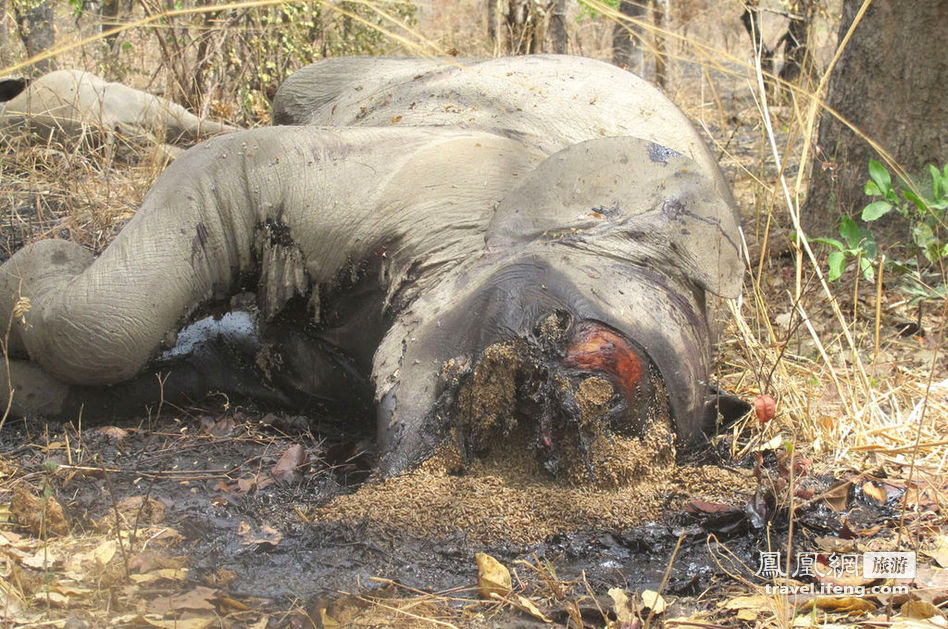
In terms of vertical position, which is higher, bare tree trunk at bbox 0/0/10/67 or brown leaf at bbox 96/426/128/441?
bare tree trunk at bbox 0/0/10/67

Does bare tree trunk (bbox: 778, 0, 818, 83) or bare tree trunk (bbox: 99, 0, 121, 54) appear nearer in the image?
bare tree trunk (bbox: 778, 0, 818, 83)

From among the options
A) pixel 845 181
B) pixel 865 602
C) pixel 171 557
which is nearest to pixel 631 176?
pixel 865 602

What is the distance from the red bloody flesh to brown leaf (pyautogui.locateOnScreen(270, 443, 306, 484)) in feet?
3.05

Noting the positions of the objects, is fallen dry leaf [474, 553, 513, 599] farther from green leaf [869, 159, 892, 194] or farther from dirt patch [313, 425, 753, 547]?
green leaf [869, 159, 892, 194]

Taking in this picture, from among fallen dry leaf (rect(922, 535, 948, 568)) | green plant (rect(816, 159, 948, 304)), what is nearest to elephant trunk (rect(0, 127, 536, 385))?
green plant (rect(816, 159, 948, 304))

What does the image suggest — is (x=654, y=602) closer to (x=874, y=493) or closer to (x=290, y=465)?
(x=874, y=493)

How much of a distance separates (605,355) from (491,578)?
0.57m

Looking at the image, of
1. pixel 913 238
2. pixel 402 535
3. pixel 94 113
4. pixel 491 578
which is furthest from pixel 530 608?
pixel 94 113

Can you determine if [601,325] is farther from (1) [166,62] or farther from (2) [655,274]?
(1) [166,62]

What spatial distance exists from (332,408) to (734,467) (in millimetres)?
1305

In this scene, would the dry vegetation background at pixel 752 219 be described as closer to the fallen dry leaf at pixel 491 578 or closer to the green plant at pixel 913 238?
the green plant at pixel 913 238

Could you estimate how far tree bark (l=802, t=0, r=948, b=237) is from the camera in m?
4.19

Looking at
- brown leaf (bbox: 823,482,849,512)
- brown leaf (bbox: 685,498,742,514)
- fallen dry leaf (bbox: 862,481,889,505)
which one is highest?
brown leaf (bbox: 685,498,742,514)

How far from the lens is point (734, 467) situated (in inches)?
108
